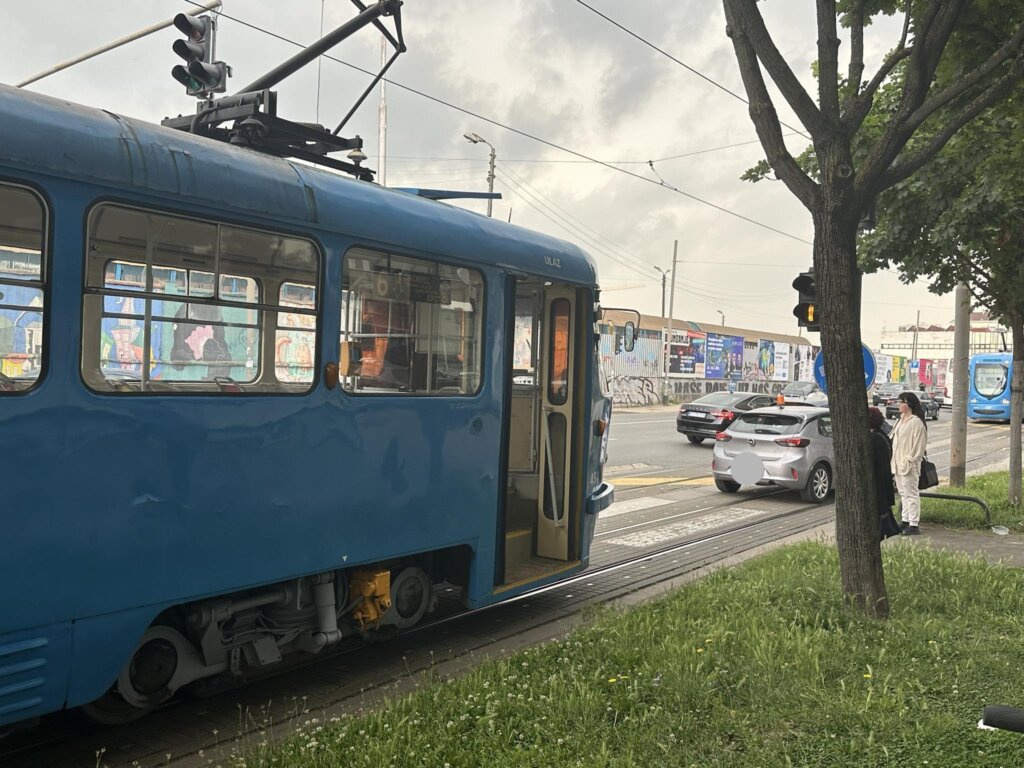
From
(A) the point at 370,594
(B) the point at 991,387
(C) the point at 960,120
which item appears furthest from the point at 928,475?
(B) the point at 991,387

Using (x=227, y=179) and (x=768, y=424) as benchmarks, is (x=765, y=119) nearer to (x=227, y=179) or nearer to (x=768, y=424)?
(x=227, y=179)

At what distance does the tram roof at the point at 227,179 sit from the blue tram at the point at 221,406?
0.04ft

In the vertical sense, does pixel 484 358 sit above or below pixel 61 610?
above

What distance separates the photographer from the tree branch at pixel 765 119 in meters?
6.62

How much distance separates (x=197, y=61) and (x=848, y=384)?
253 inches

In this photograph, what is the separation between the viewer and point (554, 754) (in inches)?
165

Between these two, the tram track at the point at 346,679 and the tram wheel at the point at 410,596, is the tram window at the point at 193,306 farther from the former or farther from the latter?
the tram track at the point at 346,679

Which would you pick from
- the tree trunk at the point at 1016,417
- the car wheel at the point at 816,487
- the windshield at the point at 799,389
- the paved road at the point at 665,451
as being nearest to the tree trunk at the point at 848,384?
the tree trunk at the point at 1016,417

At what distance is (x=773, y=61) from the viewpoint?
657cm

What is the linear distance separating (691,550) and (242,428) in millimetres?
6527

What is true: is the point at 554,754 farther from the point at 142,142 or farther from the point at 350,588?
the point at 142,142

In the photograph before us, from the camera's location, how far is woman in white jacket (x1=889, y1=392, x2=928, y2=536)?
11.2 m

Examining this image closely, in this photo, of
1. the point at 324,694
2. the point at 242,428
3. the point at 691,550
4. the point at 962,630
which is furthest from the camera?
the point at 691,550

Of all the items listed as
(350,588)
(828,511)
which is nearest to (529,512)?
(350,588)
